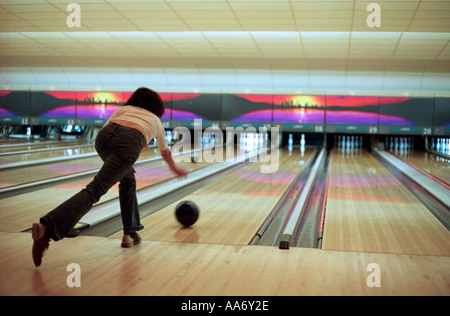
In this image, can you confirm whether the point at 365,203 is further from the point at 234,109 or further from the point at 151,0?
the point at 234,109

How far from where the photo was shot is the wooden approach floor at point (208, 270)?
205 centimetres

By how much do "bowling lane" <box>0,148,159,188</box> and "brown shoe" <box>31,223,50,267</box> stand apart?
3.08 metres

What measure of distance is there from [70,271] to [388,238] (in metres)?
2.13

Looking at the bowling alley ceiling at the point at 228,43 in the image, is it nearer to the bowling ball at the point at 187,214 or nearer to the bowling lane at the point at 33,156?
the bowling lane at the point at 33,156

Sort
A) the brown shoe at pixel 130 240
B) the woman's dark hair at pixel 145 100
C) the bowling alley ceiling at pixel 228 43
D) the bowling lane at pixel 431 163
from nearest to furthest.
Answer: the woman's dark hair at pixel 145 100 < the brown shoe at pixel 130 240 < the bowling alley ceiling at pixel 228 43 < the bowling lane at pixel 431 163

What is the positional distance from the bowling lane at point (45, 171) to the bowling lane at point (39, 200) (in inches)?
15.2

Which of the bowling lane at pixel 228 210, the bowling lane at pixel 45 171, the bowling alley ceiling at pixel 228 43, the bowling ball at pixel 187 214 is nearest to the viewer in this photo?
the bowling lane at pixel 228 210

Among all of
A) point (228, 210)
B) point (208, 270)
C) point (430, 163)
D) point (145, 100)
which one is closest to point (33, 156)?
point (228, 210)

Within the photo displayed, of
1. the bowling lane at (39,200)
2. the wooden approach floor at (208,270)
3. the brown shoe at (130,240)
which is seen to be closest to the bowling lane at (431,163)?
the bowling lane at (39,200)

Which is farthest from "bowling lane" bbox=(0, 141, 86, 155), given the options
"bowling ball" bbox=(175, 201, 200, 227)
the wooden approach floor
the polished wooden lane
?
the polished wooden lane

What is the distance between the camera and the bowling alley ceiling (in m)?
6.45

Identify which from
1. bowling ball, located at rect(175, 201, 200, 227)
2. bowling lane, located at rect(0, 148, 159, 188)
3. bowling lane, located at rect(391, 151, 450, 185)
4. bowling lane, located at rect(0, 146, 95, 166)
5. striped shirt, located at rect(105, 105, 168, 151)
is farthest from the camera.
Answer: bowling lane, located at rect(0, 146, 95, 166)

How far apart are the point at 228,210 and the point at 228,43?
5336 mm

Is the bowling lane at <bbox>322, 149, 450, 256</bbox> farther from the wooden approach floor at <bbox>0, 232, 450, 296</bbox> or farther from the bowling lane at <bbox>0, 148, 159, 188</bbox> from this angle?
the bowling lane at <bbox>0, 148, 159, 188</bbox>
